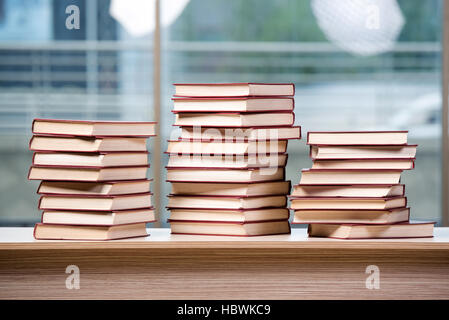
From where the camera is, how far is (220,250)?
1.51 meters

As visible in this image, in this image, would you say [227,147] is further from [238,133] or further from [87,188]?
[87,188]

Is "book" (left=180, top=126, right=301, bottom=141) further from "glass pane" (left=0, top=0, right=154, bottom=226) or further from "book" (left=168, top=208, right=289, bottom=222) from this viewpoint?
"glass pane" (left=0, top=0, right=154, bottom=226)

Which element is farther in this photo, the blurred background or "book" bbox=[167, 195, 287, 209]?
the blurred background

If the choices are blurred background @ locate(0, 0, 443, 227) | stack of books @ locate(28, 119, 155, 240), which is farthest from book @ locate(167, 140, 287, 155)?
blurred background @ locate(0, 0, 443, 227)

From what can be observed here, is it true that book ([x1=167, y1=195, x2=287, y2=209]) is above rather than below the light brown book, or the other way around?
below

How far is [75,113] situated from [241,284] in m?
1.62

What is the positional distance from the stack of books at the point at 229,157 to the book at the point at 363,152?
3.7 inches

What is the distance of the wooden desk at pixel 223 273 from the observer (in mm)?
1523

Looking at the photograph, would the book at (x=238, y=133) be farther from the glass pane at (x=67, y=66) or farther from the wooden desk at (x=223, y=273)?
the glass pane at (x=67, y=66)

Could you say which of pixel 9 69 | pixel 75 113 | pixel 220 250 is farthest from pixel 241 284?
pixel 9 69

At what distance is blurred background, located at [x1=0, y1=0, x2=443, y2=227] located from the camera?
2926mm

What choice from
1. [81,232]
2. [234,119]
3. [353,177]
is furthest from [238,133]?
[81,232]

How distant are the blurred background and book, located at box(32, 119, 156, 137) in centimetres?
133

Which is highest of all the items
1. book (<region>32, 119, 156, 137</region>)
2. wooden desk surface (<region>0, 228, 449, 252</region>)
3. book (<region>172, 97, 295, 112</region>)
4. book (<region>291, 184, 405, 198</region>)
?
book (<region>172, 97, 295, 112</region>)
